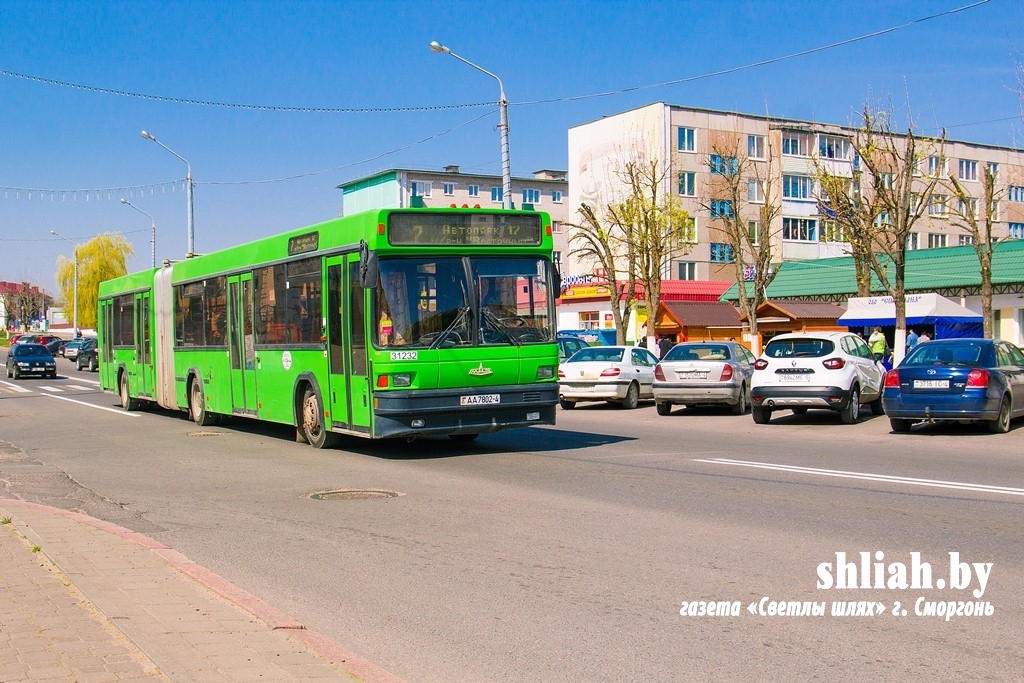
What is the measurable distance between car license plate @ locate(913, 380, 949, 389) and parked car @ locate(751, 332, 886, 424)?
7.72 ft

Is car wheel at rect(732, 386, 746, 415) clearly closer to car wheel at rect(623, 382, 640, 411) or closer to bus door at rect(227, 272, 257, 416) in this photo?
car wheel at rect(623, 382, 640, 411)

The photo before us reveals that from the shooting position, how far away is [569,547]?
27.1ft

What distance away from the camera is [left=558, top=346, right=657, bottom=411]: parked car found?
2595 cm

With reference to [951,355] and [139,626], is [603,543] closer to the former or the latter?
[139,626]

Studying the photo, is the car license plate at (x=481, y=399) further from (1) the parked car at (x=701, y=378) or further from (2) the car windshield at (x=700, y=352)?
(2) the car windshield at (x=700, y=352)

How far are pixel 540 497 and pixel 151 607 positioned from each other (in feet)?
17.0

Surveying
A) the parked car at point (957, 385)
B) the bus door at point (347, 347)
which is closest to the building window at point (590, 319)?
the parked car at point (957, 385)

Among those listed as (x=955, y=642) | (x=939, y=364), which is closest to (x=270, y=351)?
(x=939, y=364)

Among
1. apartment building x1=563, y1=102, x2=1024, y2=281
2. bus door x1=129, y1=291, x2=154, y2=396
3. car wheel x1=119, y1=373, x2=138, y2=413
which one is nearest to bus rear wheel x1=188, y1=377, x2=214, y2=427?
bus door x1=129, y1=291, x2=154, y2=396

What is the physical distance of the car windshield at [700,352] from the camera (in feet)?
77.8

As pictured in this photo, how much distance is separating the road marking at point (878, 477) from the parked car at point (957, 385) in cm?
502

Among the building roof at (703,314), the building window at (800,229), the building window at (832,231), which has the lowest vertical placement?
the building roof at (703,314)

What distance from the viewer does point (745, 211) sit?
7569cm

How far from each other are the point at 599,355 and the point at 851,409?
7754mm
